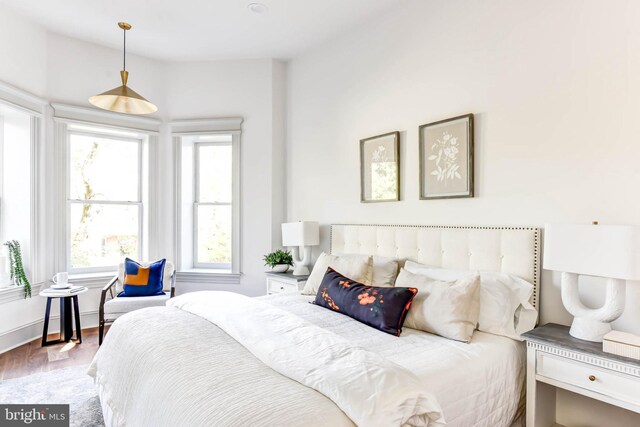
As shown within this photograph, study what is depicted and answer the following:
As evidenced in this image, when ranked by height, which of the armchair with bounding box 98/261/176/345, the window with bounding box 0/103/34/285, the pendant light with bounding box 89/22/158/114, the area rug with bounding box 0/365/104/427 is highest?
the pendant light with bounding box 89/22/158/114

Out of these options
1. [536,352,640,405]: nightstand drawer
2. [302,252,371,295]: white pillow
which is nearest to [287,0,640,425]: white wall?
[536,352,640,405]: nightstand drawer

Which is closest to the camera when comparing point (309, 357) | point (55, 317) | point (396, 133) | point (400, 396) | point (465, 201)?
point (400, 396)

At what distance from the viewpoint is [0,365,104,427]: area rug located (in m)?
2.35

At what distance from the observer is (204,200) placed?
15.5 feet

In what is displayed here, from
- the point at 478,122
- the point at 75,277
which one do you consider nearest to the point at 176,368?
the point at 478,122

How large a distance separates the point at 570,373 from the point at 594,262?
550mm

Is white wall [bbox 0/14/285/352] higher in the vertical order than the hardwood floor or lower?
higher

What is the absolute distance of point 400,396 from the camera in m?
1.29

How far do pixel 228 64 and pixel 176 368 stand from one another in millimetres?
3807

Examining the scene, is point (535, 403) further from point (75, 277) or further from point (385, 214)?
point (75, 277)

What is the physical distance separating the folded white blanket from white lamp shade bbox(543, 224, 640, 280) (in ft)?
3.39

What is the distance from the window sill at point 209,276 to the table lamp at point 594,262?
11.2ft

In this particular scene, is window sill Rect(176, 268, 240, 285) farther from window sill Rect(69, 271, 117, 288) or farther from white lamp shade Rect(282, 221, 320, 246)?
white lamp shade Rect(282, 221, 320, 246)

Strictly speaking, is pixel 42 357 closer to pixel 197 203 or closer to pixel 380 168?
pixel 197 203
